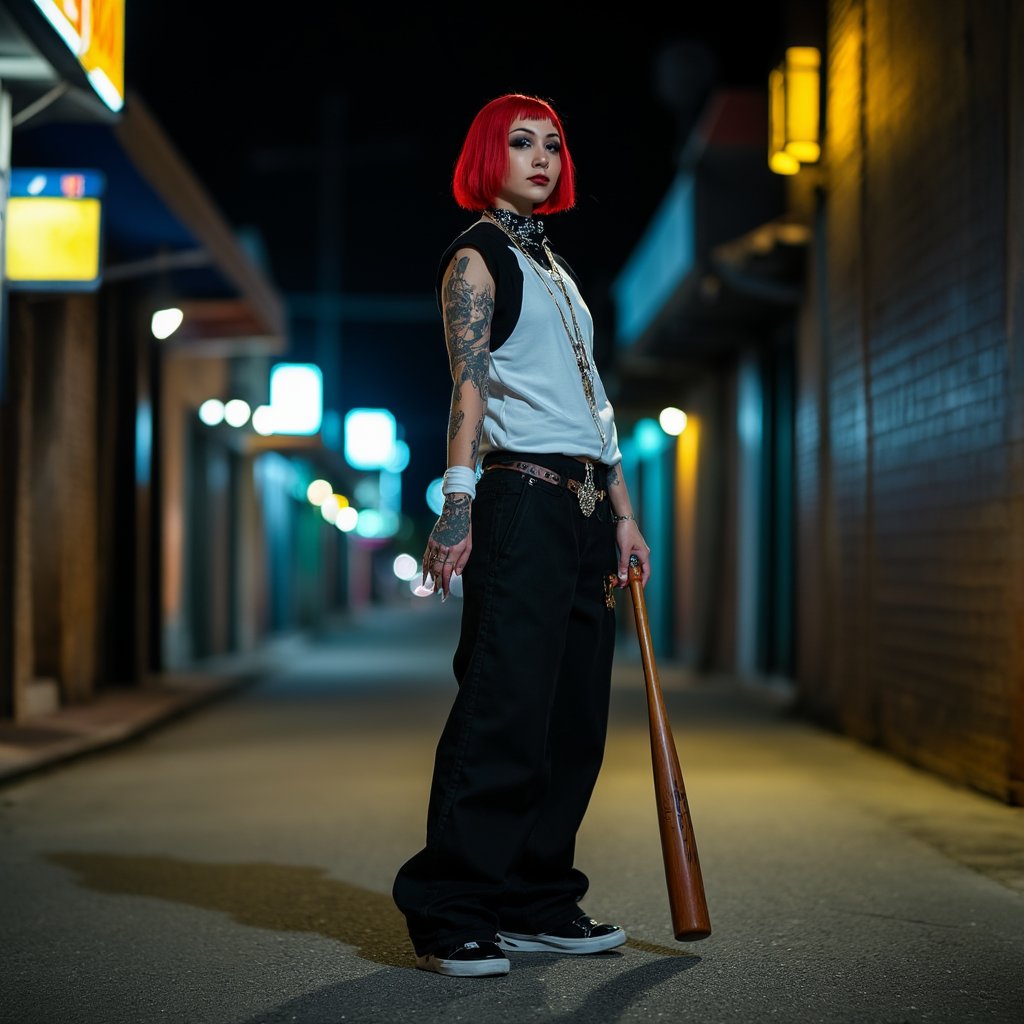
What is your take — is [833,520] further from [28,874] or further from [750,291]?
[28,874]

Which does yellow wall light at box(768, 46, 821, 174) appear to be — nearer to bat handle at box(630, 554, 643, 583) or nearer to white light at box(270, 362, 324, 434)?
bat handle at box(630, 554, 643, 583)

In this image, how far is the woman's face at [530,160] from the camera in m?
4.17

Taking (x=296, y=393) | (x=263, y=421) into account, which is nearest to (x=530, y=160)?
(x=263, y=421)

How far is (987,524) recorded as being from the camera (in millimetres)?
7402

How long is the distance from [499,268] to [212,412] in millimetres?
16476

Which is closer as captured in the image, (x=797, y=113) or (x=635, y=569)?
(x=635, y=569)

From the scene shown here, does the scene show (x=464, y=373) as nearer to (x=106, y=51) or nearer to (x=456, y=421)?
(x=456, y=421)

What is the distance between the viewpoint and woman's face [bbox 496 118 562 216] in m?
4.17

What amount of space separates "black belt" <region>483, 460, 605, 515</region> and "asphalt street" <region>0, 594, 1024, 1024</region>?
48cm

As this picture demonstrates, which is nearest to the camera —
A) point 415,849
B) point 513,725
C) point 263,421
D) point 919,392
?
point 513,725

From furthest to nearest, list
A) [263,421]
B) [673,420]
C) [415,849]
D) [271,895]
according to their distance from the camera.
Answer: [263,421] → [673,420] → [415,849] → [271,895]

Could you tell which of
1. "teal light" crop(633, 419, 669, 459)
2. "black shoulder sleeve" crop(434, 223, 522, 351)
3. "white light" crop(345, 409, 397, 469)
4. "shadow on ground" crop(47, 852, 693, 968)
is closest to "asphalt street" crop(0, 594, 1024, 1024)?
"shadow on ground" crop(47, 852, 693, 968)

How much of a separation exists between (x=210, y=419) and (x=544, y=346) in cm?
1644

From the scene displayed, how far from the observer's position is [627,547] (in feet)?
14.0
